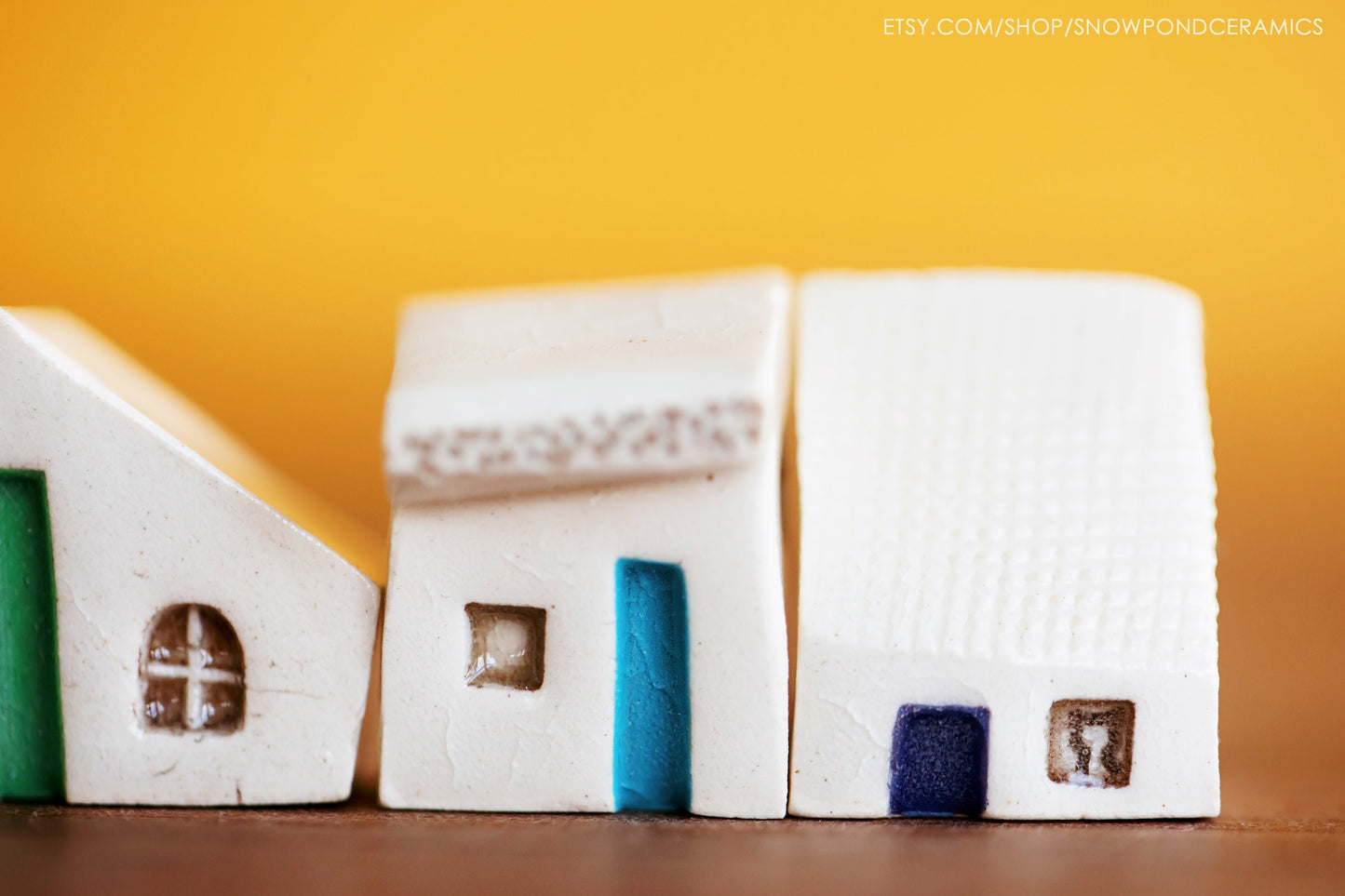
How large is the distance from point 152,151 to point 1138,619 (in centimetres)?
140

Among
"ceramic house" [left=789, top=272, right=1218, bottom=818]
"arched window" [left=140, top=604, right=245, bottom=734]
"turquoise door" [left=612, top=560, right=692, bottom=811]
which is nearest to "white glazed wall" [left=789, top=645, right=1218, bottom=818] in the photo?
"ceramic house" [left=789, top=272, right=1218, bottom=818]

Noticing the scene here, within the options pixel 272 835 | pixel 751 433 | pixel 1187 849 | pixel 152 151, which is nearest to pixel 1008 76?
pixel 751 433

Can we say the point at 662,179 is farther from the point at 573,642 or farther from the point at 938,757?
the point at 938,757

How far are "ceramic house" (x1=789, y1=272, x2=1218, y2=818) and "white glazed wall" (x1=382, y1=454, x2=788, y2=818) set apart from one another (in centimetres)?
5

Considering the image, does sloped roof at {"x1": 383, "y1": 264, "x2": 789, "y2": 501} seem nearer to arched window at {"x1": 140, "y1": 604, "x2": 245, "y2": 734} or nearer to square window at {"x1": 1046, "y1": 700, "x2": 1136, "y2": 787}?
arched window at {"x1": 140, "y1": 604, "x2": 245, "y2": 734}

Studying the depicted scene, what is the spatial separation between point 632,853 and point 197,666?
462 mm

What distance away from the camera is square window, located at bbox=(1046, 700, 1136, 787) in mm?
1147

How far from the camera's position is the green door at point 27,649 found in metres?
1.19

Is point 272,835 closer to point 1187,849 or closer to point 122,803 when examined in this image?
point 122,803

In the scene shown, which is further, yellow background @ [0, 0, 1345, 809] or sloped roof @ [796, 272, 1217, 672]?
yellow background @ [0, 0, 1345, 809]

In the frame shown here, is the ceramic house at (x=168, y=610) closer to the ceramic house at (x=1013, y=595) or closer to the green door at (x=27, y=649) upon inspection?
the green door at (x=27, y=649)

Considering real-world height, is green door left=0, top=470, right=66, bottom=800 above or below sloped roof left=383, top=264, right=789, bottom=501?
below

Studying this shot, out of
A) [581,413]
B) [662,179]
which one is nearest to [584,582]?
[581,413]

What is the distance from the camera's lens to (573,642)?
1.15 m
